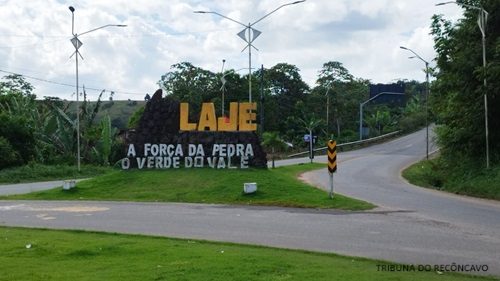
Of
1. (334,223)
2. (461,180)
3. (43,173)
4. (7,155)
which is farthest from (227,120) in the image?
(7,155)

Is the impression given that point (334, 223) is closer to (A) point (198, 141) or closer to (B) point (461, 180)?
(A) point (198, 141)

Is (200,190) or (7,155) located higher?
(7,155)

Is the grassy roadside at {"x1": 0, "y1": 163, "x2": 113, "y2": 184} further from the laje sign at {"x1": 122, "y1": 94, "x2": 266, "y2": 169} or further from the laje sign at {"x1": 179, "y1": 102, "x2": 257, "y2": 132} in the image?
the laje sign at {"x1": 179, "y1": 102, "x2": 257, "y2": 132}

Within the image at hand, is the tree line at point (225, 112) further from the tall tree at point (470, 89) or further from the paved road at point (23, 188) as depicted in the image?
the tall tree at point (470, 89)

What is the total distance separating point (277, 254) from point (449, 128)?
72.9 ft

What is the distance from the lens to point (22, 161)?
141 feet

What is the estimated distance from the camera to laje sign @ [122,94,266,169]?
88.9 feet

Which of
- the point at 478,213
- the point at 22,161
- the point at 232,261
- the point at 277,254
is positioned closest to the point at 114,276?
the point at 232,261

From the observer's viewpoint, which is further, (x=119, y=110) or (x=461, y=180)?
(x=119, y=110)

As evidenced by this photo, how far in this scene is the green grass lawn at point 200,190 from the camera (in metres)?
20.7

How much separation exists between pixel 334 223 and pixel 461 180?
13706 mm

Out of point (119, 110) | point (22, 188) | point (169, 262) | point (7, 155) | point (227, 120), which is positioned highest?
point (119, 110)

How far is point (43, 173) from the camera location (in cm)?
3934

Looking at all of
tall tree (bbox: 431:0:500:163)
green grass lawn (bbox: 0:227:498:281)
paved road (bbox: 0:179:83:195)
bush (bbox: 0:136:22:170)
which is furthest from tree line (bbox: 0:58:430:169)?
green grass lawn (bbox: 0:227:498:281)
